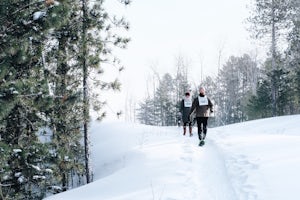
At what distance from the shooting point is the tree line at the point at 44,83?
8.15m

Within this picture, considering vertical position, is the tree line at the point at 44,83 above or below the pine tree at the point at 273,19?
below

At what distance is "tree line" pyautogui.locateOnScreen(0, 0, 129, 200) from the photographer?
8148 mm

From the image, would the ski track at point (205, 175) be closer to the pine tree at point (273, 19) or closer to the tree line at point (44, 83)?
the tree line at point (44, 83)

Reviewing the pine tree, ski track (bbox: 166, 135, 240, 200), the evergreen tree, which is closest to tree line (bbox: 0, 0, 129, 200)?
the evergreen tree

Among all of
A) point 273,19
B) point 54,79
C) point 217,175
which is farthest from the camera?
point 273,19

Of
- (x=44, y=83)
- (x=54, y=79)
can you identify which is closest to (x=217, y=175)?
(x=44, y=83)

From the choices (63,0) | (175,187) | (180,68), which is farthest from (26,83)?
(180,68)

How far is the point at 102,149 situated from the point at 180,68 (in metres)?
40.0

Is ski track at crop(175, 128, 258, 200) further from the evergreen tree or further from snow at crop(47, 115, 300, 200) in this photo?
the evergreen tree

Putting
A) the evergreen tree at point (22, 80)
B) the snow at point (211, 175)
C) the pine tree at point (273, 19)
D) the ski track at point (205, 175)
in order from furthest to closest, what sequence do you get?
the pine tree at point (273, 19)
the evergreen tree at point (22, 80)
the ski track at point (205, 175)
the snow at point (211, 175)

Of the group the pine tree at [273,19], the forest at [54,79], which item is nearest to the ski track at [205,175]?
the forest at [54,79]

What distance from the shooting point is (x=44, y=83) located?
29.8 ft

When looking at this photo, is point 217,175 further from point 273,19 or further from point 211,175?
point 273,19

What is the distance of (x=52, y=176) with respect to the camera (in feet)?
39.5
